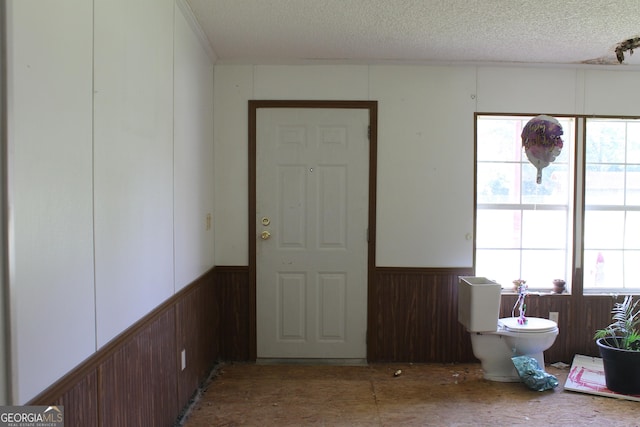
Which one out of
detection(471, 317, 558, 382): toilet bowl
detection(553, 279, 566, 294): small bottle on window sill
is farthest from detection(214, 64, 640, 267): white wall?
detection(553, 279, 566, 294): small bottle on window sill

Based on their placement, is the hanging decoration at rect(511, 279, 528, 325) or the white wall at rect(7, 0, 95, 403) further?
the hanging decoration at rect(511, 279, 528, 325)

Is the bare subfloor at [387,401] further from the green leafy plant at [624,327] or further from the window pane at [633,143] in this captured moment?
the window pane at [633,143]

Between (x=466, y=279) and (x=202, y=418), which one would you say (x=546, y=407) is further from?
(x=202, y=418)

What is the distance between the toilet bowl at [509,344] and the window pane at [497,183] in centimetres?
98

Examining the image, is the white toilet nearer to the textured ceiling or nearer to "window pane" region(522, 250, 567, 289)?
"window pane" region(522, 250, 567, 289)

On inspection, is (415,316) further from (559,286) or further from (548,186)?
(548,186)

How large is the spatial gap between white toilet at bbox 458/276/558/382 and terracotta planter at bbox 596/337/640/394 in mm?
349

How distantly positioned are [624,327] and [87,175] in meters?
3.50

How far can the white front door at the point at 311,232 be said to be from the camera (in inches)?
133

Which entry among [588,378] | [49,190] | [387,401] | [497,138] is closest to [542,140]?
[497,138]

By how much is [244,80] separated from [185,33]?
0.87m

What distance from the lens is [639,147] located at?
3479 mm

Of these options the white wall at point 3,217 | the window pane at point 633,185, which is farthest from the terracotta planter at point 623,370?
the white wall at point 3,217

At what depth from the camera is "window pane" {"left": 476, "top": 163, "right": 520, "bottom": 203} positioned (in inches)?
136
